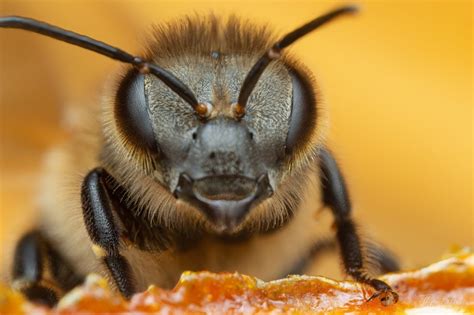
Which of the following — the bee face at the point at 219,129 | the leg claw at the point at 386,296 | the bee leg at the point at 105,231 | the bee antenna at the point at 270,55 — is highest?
the bee antenna at the point at 270,55

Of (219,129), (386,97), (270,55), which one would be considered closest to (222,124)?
(219,129)

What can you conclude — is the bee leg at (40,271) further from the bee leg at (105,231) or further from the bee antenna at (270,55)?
the bee antenna at (270,55)

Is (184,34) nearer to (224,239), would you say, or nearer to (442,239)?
(224,239)

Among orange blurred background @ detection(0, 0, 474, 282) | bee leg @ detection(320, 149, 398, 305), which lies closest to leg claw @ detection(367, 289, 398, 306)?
bee leg @ detection(320, 149, 398, 305)

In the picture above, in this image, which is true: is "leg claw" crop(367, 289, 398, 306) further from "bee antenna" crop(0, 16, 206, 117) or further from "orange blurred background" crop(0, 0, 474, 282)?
"orange blurred background" crop(0, 0, 474, 282)

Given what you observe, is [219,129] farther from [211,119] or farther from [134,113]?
[134,113]

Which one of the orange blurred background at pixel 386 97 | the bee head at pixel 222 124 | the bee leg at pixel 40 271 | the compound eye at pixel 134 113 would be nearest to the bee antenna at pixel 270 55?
the bee head at pixel 222 124
